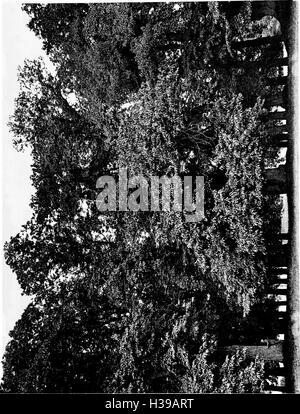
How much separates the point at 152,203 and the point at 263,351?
21.6 feet

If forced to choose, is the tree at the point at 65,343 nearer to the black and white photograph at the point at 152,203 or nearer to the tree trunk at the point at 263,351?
the black and white photograph at the point at 152,203

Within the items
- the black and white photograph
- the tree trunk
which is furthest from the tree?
the tree trunk

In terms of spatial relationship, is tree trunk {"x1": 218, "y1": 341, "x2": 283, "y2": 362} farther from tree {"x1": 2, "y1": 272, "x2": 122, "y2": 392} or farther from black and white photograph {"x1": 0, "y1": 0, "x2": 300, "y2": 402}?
tree {"x1": 2, "y1": 272, "x2": 122, "y2": 392}

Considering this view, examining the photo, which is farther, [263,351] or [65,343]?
[65,343]

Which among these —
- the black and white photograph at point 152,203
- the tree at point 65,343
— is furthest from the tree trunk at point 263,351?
the tree at point 65,343

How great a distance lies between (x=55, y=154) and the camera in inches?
859

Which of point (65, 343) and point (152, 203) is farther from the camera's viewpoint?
point (65, 343)

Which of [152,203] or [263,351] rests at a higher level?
[152,203]

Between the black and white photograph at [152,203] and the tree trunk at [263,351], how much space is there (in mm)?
59

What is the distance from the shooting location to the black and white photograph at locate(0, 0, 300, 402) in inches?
718

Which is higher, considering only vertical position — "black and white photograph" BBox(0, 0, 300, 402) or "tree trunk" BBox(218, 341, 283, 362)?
"black and white photograph" BBox(0, 0, 300, 402)

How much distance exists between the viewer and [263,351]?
1984cm

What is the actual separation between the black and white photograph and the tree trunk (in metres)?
0.06

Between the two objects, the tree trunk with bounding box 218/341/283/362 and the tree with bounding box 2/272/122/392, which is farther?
the tree trunk with bounding box 218/341/283/362
